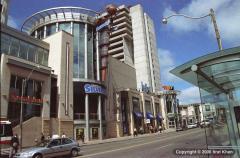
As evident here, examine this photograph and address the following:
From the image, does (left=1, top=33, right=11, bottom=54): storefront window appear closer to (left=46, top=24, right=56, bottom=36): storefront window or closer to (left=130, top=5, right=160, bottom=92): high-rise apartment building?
(left=46, top=24, right=56, bottom=36): storefront window

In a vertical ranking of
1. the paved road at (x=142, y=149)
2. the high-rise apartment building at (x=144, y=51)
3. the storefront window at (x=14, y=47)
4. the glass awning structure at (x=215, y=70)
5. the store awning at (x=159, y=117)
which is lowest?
the paved road at (x=142, y=149)

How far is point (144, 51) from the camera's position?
9669 centimetres

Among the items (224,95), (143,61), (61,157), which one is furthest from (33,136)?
(143,61)

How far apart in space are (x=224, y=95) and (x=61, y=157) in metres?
11.5

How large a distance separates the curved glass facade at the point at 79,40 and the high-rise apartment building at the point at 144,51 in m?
50.6

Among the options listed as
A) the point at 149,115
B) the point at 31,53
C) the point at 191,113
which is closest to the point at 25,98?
the point at 31,53

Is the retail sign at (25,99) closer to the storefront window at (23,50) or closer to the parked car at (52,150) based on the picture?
the storefront window at (23,50)

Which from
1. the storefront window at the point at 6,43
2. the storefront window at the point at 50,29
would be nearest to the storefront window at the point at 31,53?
the storefront window at the point at 6,43

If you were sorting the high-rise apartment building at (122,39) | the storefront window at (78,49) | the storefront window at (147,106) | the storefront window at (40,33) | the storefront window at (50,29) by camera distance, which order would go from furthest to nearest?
Result: the high-rise apartment building at (122,39), the storefront window at (147,106), the storefront window at (40,33), the storefront window at (50,29), the storefront window at (78,49)

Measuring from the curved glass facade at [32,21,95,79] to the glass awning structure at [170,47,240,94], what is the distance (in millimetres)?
33402

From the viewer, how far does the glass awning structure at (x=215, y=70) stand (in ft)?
26.2

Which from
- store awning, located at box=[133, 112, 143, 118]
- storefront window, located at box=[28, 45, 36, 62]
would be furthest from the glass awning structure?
store awning, located at box=[133, 112, 143, 118]

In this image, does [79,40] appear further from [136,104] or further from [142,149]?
[142,149]

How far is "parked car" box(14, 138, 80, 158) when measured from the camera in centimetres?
1354
